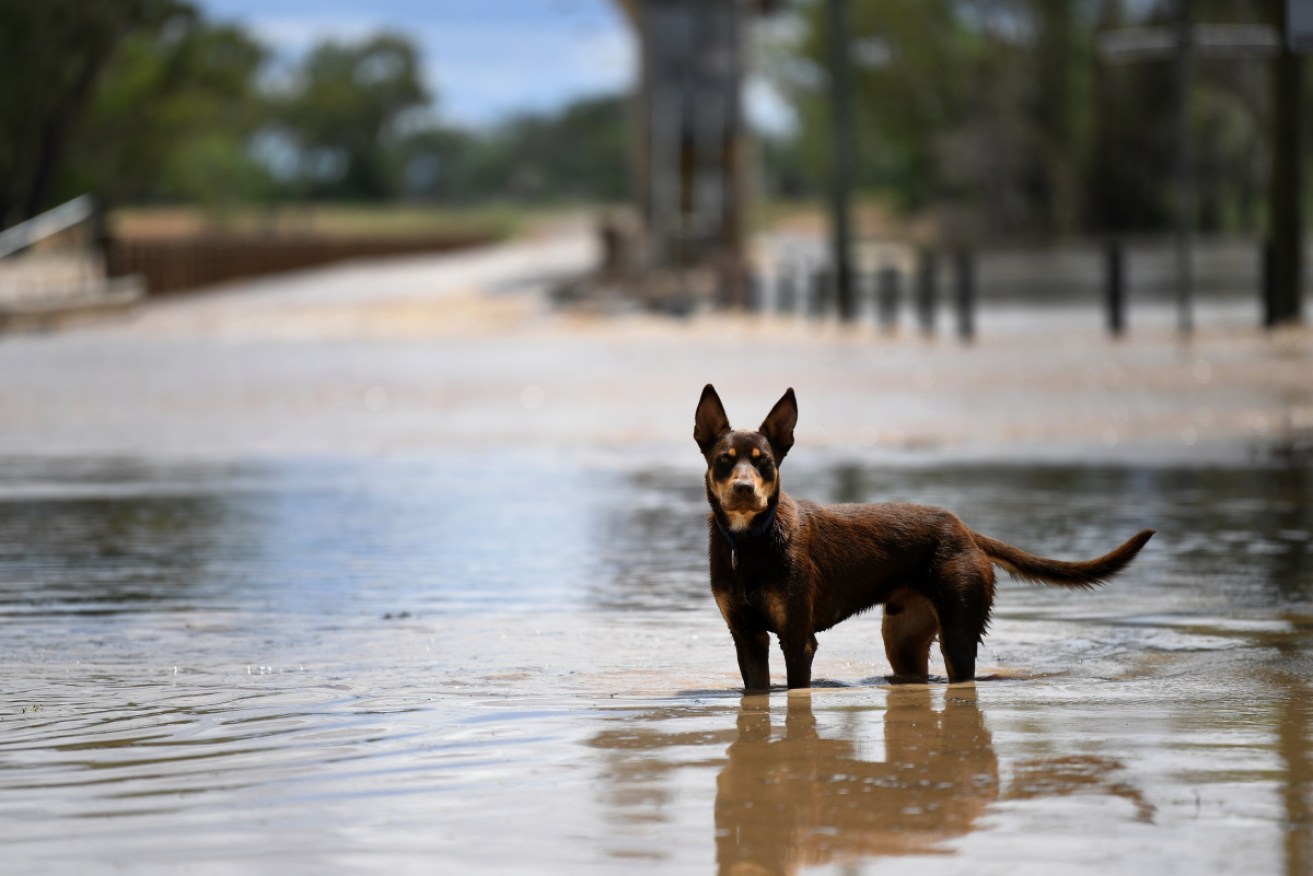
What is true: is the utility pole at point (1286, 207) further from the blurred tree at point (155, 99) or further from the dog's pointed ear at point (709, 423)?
the blurred tree at point (155, 99)

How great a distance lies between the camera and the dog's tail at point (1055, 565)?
26.0 ft

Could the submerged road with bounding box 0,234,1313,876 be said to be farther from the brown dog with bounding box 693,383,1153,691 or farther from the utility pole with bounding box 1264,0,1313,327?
the utility pole with bounding box 1264,0,1313,327

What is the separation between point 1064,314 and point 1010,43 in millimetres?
27783

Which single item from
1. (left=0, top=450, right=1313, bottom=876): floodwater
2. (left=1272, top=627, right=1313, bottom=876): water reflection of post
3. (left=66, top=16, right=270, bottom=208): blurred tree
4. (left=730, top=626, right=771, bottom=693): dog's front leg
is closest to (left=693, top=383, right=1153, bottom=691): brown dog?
(left=730, top=626, right=771, bottom=693): dog's front leg

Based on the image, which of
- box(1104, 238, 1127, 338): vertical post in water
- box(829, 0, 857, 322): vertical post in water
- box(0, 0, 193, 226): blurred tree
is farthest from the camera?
box(0, 0, 193, 226): blurred tree

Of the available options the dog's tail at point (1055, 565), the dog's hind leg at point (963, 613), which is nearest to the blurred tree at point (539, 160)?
the dog's tail at point (1055, 565)

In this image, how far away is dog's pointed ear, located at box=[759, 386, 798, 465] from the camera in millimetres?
7234

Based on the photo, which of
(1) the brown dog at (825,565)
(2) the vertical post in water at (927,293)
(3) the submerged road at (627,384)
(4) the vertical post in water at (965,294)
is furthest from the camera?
(2) the vertical post in water at (927,293)

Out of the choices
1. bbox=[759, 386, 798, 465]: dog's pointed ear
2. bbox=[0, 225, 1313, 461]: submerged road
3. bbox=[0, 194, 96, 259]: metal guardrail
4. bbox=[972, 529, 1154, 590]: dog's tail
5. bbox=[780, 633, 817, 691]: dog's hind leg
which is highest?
bbox=[0, 194, 96, 259]: metal guardrail

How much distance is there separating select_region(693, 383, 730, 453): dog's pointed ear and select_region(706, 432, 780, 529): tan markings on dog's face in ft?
0.38

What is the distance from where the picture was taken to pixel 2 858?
5.27m

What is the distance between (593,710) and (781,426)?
3.38ft

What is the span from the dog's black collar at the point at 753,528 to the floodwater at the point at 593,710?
46 cm

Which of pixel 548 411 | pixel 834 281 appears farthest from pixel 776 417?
pixel 834 281
